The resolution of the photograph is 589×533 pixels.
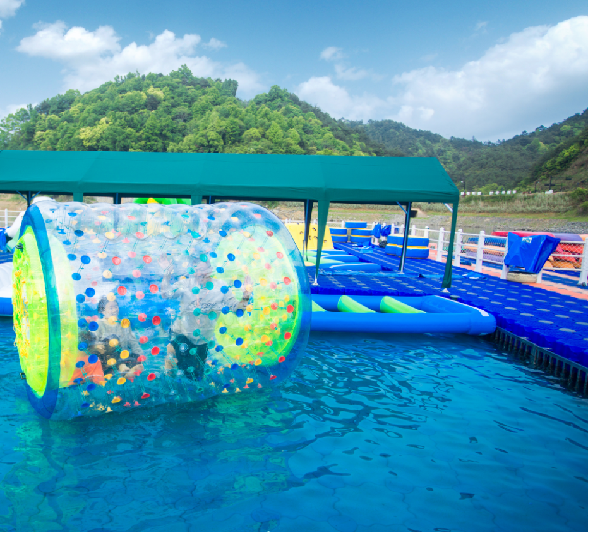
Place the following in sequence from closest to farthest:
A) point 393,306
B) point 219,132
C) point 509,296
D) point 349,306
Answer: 1. point 349,306
2. point 393,306
3. point 509,296
4. point 219,132

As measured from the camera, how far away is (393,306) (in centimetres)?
699

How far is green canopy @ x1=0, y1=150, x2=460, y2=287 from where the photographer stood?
8555mm

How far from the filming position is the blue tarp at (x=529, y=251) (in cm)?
912

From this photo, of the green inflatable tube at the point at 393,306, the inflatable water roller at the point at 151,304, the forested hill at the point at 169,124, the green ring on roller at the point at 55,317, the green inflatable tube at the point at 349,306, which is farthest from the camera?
the forested hill at the point at 169,124

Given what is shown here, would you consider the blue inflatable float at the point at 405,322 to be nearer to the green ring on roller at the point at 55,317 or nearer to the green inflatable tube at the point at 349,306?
the green inflatable tube at the point at 349,306

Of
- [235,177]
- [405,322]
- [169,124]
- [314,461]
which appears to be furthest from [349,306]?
[169,124]

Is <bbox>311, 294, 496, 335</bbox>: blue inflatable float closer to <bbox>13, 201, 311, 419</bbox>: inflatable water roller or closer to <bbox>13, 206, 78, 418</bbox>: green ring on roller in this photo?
<bbox>13, 201, 311, 419</bbox>: inflatable water roller

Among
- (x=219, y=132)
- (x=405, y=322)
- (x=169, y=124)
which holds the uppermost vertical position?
(x=169, y=124)

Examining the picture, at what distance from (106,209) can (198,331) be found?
117cm

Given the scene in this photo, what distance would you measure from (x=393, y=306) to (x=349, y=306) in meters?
0.70

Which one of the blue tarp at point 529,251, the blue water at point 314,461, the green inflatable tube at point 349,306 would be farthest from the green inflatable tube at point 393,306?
the blue tarp at point 529,251

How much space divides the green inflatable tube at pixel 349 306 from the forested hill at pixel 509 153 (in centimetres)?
5276

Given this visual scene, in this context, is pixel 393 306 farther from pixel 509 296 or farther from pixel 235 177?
pixel 235 177

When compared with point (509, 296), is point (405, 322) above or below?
below
